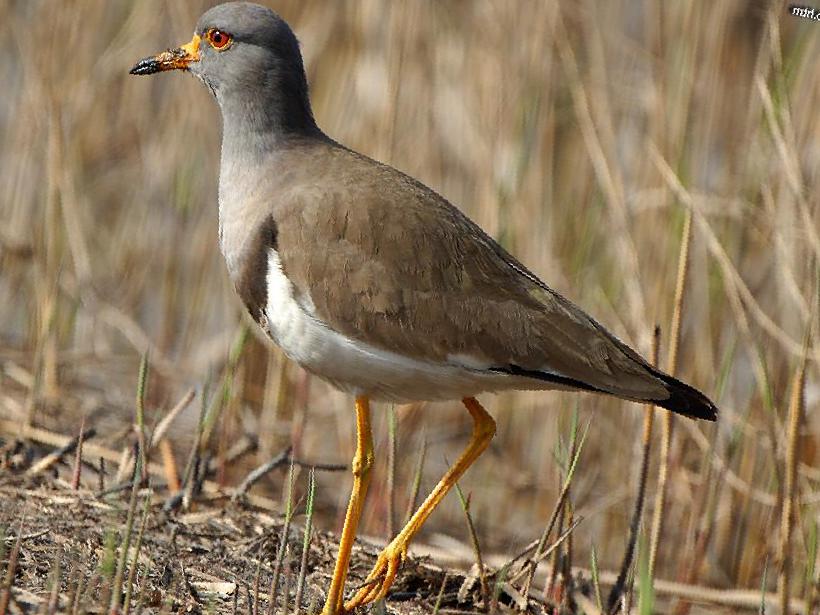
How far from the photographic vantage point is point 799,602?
4.49 meters

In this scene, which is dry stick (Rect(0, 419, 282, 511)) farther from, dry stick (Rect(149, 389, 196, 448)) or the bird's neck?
the bird's neck

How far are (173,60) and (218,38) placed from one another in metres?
0.19

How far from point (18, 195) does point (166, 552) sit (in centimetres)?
298

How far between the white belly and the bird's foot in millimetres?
397

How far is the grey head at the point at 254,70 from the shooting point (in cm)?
387

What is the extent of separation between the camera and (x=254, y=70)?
3.90 meters

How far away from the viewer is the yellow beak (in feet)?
13.2

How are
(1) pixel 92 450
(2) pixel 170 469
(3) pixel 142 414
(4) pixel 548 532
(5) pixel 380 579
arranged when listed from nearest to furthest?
(4) pixel 548 532
(5) pixel 380 579
(3) pixel 142 414
(2) pixel 170 469
(1) pixel 92 450

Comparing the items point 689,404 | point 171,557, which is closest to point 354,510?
point 171,557

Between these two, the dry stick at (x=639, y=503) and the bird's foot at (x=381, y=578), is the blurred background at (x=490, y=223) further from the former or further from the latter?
the bird's foot at (x=381, y=578)

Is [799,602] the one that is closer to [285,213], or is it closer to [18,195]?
[285,213]

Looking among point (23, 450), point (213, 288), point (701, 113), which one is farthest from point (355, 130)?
point (23, 450)

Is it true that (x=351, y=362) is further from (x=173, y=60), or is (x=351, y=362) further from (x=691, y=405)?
(x=173, y=60)

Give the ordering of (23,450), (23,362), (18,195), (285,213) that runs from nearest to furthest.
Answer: (285,213), (23,450), (23,362), (18,195)
